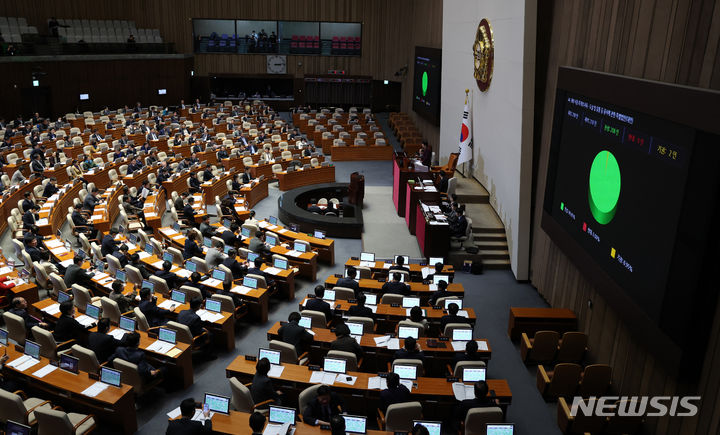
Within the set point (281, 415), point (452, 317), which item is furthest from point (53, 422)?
point (452, 317)

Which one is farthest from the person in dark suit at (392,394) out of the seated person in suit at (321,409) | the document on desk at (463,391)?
the document on desk at (463,391)

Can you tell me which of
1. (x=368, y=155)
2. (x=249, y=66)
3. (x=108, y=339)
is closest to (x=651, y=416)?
(x=108, y=339)

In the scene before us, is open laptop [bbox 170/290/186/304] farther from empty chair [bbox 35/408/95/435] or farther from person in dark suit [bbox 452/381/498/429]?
person in dark suit [bbox 452/381/498/429]

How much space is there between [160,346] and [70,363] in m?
1.31

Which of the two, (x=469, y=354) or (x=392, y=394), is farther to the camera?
(x=469, y=354)

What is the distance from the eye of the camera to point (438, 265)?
12180mm

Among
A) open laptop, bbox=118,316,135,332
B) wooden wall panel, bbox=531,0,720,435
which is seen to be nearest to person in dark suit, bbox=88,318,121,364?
open laptop, bbox=118,316,135,332

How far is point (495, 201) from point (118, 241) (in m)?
9.67

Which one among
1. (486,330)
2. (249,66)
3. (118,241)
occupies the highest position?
(249,66)

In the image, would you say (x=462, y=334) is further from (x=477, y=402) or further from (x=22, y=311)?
(x=22, y=311)

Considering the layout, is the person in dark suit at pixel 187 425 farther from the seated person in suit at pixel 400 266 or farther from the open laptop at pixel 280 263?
the seated person in suit at pixel 400 266

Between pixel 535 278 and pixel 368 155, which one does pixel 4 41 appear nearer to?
pixel 368 155

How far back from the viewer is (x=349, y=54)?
36.8 metres

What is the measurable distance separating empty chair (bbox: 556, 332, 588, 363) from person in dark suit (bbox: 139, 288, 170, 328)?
678 centimetres
